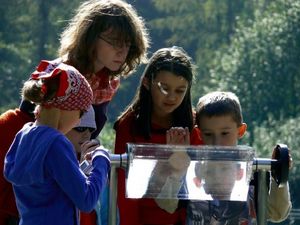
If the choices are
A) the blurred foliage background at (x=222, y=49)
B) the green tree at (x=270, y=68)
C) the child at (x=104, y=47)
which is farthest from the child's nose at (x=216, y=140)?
the green tree at (x=270, y=68)

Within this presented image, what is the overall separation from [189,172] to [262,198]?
280 mm

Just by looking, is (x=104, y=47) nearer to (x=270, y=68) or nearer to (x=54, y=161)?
(x=54, y=161)

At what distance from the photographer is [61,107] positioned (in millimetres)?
4516

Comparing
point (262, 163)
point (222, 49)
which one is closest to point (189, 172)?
point (262, 163)

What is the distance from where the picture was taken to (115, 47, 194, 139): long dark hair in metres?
5.45

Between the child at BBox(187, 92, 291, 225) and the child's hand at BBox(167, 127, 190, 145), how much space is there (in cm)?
22

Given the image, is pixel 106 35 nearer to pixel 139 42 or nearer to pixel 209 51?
pixel 139 42

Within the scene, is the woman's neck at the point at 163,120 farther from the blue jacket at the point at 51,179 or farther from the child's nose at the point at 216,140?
the blue jacket at the point at 51,179

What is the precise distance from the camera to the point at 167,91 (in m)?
5.42

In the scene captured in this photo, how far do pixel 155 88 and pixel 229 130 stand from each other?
1.14 feet

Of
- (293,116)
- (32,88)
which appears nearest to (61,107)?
(32,88)

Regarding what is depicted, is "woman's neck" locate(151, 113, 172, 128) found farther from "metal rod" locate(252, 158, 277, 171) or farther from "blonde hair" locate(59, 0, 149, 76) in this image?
"metal rod" locate(252, 158, 277, 171)

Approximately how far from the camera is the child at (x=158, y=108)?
17.7 ft

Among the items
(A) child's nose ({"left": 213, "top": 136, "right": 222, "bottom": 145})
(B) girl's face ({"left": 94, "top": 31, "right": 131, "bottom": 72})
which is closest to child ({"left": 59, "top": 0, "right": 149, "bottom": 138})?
(B) girl's face ({"left": 94, "top": 31, "right": 131, "bottom": 72})
